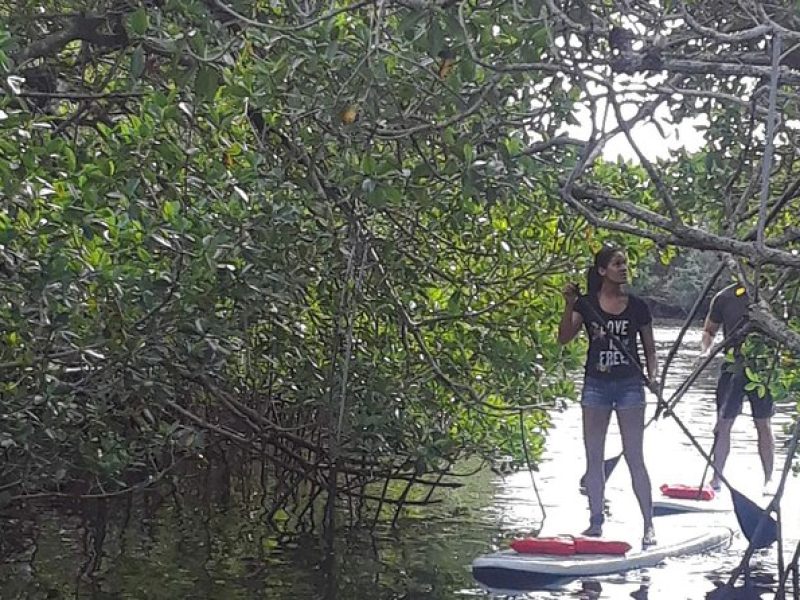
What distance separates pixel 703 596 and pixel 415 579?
62.3 inches

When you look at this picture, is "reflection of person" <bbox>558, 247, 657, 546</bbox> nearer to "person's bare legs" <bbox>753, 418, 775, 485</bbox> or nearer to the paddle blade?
the paddle blade

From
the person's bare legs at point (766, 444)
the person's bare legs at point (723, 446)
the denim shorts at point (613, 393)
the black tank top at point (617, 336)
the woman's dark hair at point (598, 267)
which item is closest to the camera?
the woman's dark hair at point (598, 267)

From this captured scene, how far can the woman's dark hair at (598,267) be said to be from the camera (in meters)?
8.27

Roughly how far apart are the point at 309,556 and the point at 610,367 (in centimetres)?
213

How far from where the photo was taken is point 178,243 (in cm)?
596

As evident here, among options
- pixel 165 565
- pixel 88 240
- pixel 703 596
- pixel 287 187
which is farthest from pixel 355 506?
pixel 88 240

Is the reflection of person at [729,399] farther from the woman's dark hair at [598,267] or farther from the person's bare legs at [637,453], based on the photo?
the woman's dark hair at [598,267]

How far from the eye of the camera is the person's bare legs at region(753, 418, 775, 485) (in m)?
10.6

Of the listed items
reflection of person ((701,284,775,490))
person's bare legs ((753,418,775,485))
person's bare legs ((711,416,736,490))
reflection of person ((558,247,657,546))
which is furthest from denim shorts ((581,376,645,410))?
person's bare legs ((753,418,775,485))

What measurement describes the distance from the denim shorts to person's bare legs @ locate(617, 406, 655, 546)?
46 mm

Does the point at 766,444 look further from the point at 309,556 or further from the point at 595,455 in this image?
the point at 309,556

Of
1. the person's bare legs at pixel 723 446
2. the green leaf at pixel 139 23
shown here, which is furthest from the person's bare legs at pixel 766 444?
the green leaf at pixel 139 23

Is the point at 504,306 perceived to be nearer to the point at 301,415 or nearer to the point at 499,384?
the point at 499,384

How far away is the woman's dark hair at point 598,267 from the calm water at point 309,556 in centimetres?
164
